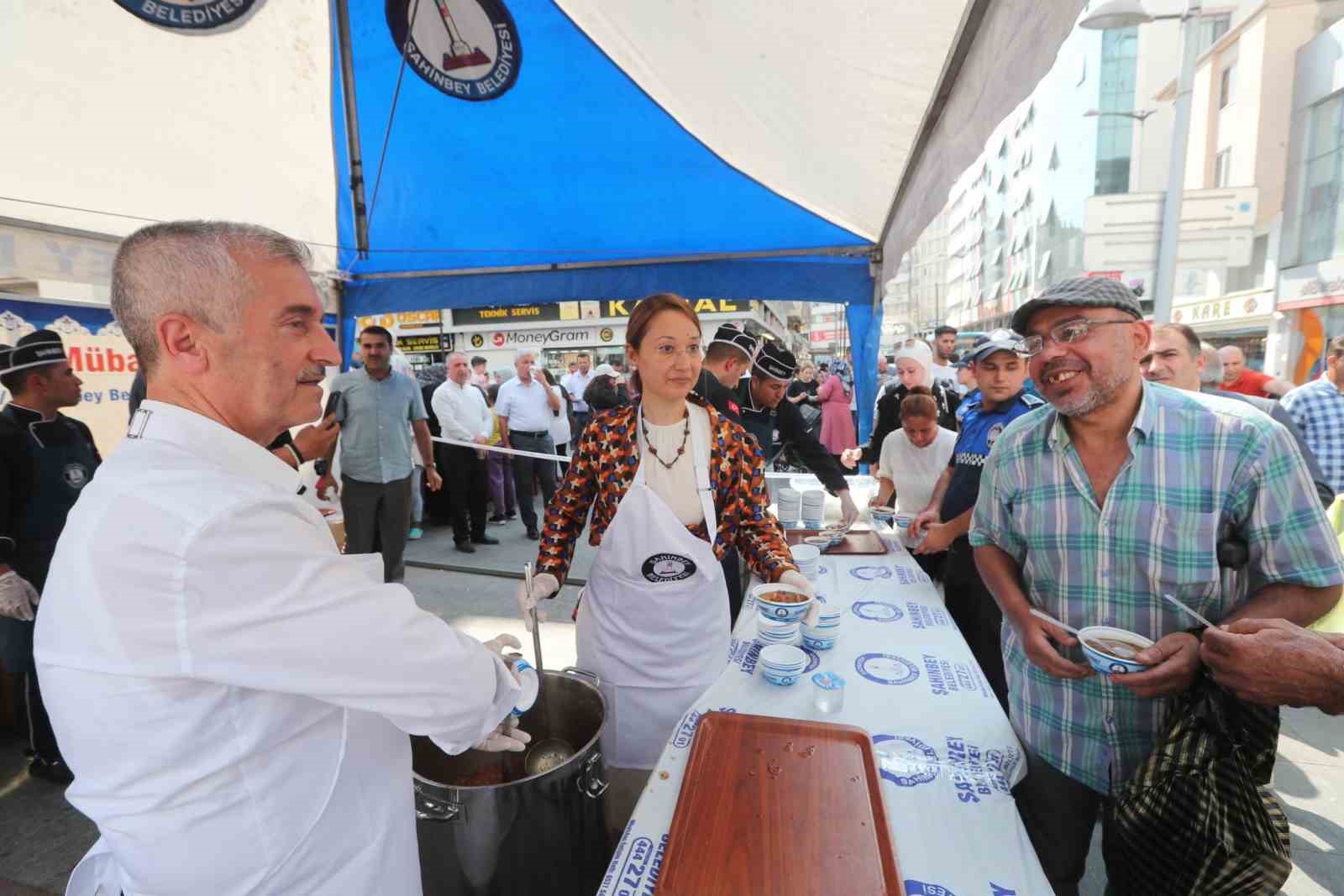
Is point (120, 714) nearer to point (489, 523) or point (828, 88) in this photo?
point (828, 88)

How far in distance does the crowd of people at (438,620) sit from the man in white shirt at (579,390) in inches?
312

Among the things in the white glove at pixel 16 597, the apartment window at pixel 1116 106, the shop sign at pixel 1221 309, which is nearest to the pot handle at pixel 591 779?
the white glove at pixel 16 597

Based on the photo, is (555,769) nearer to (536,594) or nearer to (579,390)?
(536,594)

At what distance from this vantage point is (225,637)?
80cm

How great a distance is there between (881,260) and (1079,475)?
2.60 meters

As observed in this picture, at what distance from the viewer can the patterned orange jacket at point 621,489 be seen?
2039 millimetres

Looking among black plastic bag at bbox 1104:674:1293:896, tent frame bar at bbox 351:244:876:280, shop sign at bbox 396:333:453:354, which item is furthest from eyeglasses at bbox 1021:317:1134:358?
shop sign at bbox 396:333:453:354

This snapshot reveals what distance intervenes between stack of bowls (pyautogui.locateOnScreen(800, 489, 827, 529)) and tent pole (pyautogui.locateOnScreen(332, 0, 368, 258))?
317 cm

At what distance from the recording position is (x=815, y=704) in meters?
1.61

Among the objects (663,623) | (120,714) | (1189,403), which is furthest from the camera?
(663,623)

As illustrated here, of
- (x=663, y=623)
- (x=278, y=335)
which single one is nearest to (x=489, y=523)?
(x=663, y=623)

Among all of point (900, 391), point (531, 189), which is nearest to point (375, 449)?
point (531, 189)

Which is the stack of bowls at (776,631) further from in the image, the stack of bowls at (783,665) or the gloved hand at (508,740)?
the gloved hand at (508,740)

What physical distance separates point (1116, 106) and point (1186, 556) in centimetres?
3484
